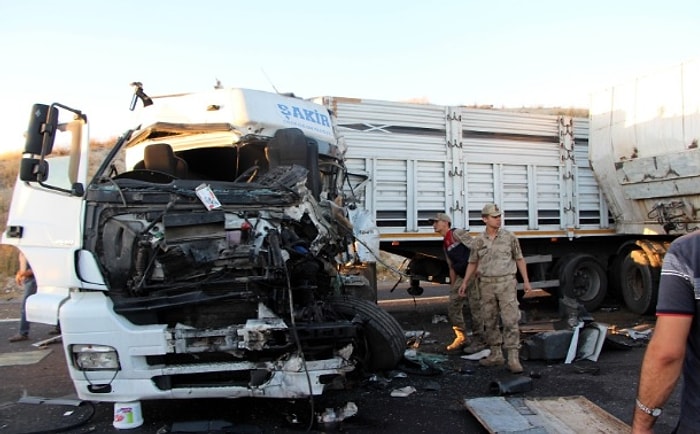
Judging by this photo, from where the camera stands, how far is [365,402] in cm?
453

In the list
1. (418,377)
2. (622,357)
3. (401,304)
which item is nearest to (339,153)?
(418,377)

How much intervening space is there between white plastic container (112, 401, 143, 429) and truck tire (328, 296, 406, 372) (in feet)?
5.05

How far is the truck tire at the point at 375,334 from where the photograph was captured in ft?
14.1

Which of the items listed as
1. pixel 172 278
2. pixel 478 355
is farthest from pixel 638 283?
pixel 172 278

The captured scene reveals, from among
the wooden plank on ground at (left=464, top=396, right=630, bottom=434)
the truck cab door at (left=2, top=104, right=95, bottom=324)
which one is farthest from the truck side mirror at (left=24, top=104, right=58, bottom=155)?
the wooden plank on ground at (left=464, top=396, right=630, bottom=434)

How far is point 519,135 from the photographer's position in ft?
29.0

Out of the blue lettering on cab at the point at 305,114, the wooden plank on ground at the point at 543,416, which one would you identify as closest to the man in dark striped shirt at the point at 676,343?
the wooden plank on ground at the point at 543,416

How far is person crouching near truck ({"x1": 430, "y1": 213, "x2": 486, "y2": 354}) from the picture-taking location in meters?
6.52

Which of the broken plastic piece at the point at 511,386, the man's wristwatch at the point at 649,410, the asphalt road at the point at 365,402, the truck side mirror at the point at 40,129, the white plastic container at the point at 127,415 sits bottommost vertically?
the asphalt road at the point at 365,402

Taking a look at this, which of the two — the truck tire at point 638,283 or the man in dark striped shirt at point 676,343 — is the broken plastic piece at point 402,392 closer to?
the man in dark striped shirt at point 676,343

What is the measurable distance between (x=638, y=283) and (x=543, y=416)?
603 cm

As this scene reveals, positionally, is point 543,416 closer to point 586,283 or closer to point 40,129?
point 40,129

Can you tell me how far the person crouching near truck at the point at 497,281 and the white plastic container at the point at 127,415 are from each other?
136 inches

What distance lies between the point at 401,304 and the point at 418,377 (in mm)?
4947
